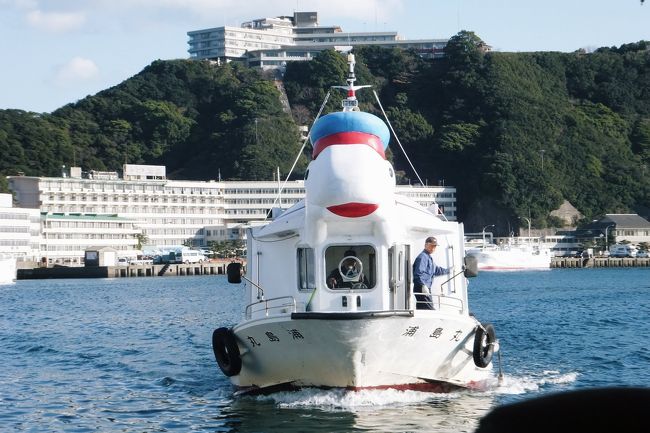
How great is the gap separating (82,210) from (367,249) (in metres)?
176

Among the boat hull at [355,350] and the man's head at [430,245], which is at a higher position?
the man's head at [430,245]

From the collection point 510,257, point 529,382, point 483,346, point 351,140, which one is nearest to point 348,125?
point 351,140

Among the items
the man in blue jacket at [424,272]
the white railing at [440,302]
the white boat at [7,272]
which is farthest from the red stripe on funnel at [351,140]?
the white boat at [7,272]

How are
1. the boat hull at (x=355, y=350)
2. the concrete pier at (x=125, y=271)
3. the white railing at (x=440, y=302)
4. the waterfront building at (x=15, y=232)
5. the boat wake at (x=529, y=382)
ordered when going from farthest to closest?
the waterfront building at (x=15, y=232) < the concrete pier at (x=125, y=271) < the boat wake at (x=529, y=382) < the white railing at (x=440, y=302) < the boat hull at (x=355, y=350)

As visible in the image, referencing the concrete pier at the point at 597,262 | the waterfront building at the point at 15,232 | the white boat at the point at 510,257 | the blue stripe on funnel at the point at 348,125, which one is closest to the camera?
the blue stripe on funnel at the point at 348,125

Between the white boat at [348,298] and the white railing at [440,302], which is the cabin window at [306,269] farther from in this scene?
the white railing at [440,302]

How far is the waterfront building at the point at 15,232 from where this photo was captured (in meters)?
159

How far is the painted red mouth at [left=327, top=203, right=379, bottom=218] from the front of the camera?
64.2 feet

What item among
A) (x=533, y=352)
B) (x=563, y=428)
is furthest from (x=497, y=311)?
(x=563, y=428)

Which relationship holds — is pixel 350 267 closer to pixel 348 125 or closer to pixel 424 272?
pixel 424 272

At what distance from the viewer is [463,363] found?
22016 mm

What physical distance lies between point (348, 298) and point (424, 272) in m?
1.97

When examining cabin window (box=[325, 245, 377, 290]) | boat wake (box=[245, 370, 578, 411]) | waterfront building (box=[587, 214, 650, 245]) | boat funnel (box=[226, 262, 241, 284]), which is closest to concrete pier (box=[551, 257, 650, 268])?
waterfront building (box=[587, 214, 650, 245])

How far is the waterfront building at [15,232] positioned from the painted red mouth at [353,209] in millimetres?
143532
